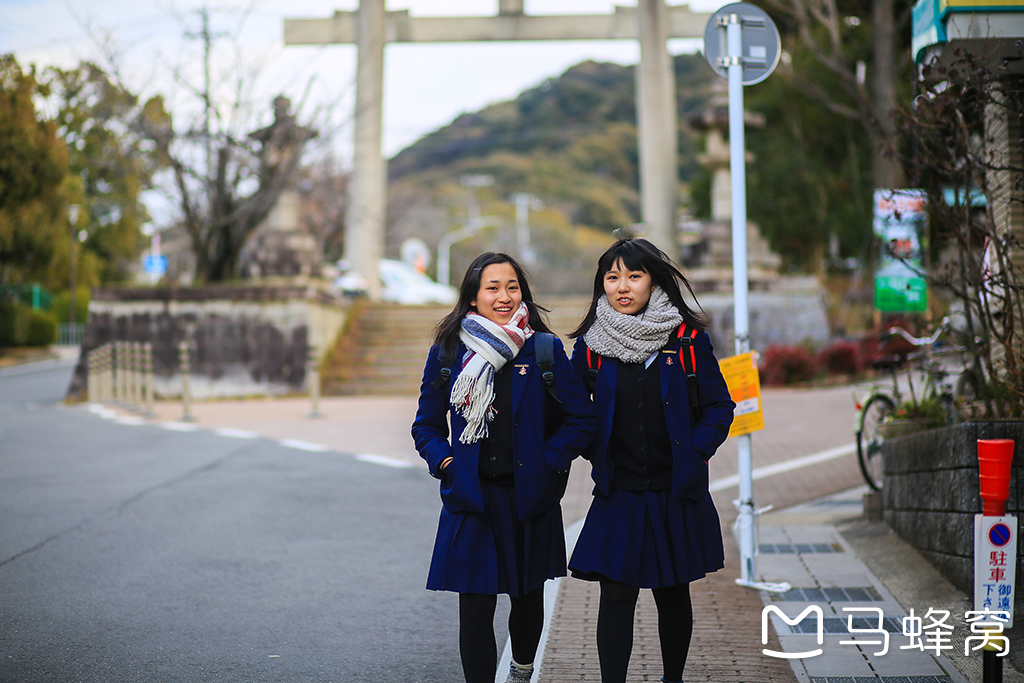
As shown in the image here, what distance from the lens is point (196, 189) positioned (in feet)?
65.1

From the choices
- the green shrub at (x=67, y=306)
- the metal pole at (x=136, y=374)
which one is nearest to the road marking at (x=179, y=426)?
the metal pole at (x=136, y=374)

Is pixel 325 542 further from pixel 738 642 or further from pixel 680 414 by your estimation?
pixel 680 414

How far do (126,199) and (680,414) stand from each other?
46948mm

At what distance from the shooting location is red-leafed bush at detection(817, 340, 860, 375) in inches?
715

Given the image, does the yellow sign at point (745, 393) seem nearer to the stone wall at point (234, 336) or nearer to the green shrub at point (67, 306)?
the stone wall at point (234, 336)

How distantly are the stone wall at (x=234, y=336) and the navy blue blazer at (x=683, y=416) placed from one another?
1556 centimetres

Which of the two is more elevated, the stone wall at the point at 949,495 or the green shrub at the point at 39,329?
the green shrub at the point at 39,329

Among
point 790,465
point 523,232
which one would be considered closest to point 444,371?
point 790,465

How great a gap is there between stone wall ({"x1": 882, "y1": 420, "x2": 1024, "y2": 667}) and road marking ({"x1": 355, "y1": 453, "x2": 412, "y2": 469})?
5.34 metres

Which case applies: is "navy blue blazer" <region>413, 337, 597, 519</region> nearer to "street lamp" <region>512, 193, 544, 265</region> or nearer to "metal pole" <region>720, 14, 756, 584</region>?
"metal pole" <region>720, 14, 756, 584</region>

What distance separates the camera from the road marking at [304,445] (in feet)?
36.8

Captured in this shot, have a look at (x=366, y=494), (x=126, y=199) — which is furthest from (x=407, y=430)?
(x=126, y=199)

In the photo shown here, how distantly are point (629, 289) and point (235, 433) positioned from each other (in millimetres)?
10027

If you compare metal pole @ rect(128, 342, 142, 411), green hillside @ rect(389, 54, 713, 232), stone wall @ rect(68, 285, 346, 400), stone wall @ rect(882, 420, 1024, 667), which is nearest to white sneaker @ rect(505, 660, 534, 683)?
stone wall @ rect(882, 420, 1024, 667)
